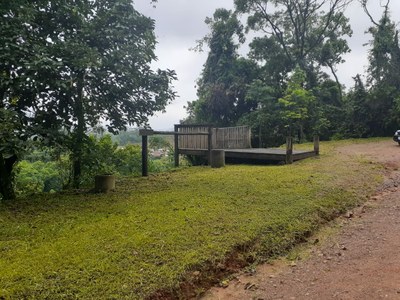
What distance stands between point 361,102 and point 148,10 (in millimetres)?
14766

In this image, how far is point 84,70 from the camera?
505 cm

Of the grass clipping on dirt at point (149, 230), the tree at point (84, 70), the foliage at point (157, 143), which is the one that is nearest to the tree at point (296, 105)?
the foliage at point (157, 143)

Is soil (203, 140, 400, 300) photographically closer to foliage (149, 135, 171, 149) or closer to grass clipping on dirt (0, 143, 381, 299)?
grass clipping on dirt (0, 143, 381, 299)

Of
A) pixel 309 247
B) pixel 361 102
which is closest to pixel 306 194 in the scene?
pixel 309 247

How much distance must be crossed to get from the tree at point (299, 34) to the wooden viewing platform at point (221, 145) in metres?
8.28

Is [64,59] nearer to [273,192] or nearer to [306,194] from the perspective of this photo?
[273,192]

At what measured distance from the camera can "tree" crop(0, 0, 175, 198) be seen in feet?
14.5

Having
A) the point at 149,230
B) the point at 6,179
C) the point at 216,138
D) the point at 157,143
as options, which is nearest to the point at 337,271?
the point at 149,230

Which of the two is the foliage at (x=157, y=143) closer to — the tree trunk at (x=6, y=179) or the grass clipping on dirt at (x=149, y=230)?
the grass clipping on dirt at (x=149, y=230)

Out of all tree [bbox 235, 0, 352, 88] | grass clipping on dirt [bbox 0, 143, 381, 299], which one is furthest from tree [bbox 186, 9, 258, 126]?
grass clipping on dirt [bbox 0, 143, 381, 299]

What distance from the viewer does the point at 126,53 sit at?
206 inches

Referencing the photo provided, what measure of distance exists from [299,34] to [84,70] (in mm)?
18302

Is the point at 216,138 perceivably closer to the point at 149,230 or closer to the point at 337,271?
the point at 149,230

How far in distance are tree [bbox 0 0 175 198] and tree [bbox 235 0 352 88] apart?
600 inches
